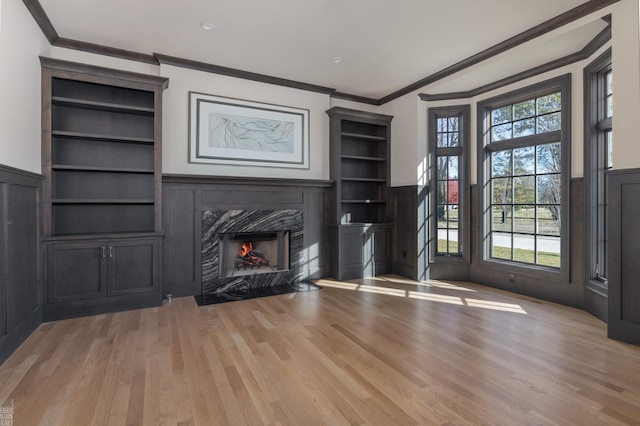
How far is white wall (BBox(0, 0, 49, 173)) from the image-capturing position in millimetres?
2477

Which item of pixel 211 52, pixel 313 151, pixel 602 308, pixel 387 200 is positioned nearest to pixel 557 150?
pixel 602 308

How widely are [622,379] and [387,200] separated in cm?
377

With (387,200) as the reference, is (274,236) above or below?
below

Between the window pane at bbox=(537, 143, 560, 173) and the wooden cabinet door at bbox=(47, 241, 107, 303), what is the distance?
531cm

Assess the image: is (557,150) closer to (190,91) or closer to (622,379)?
(622,379)

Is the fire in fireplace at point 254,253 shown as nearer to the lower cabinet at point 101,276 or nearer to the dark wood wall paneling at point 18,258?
the lower cabinet at point 101,276

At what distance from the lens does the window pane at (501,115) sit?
4.54 metres

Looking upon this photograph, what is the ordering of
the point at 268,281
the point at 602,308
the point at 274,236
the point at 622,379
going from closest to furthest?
1. the point at 622,379
2. the point at 602,308
3. the point at 268,281
4. the point at 274,236

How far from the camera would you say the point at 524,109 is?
435 cm

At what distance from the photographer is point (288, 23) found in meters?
3.28

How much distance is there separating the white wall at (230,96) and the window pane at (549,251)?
3.11m

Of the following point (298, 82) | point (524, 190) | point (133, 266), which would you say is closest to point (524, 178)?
point (524, 190)

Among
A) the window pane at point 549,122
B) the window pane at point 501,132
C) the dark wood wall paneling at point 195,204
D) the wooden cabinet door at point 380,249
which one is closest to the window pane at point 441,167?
the window pane at point 501,132

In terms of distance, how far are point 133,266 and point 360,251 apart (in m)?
3.17
